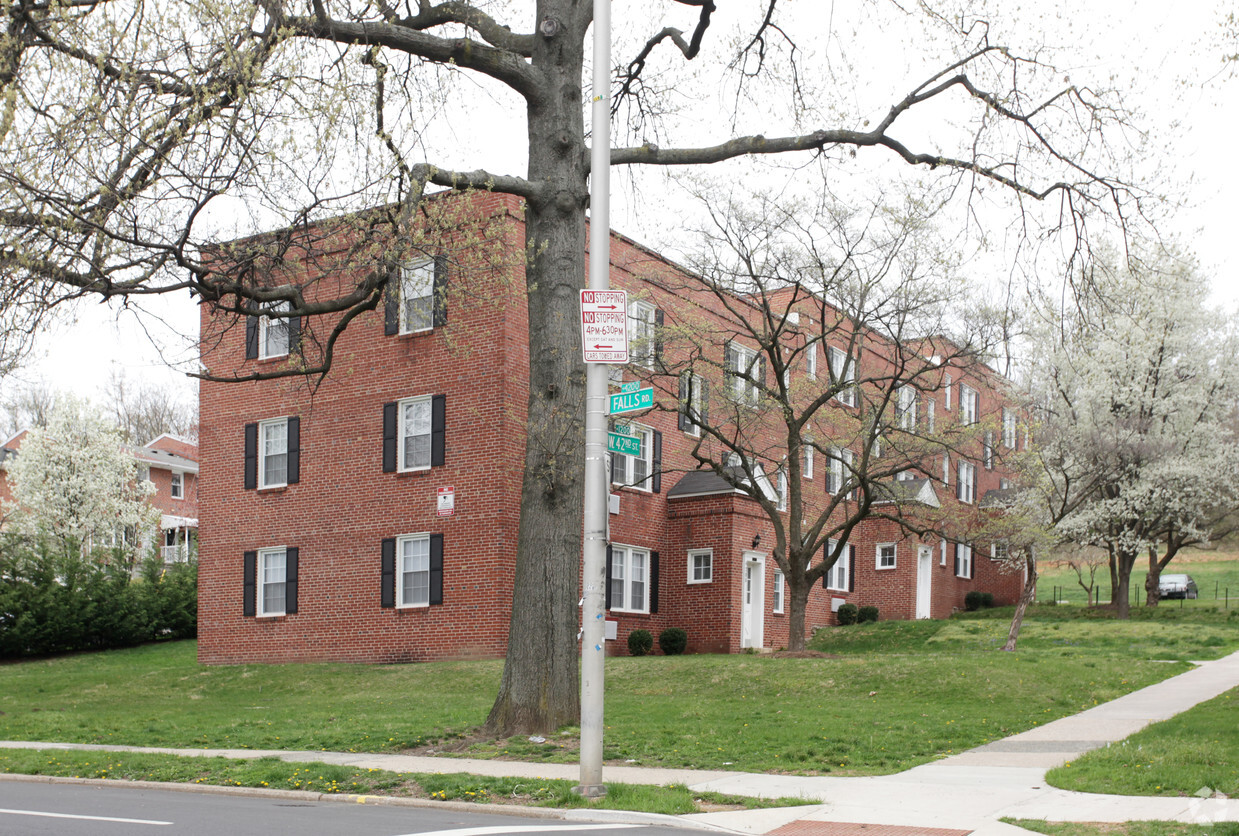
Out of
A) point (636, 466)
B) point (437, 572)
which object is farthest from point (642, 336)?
point (437, 572)

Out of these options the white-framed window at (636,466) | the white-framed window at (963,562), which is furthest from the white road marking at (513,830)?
the white-framed window at (963,562)

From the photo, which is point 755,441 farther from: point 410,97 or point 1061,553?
point 410,97

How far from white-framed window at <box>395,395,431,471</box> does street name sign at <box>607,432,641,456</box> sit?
53.4ft

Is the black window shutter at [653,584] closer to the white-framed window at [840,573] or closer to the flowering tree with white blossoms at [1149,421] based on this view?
the white-framed window at [840,573]

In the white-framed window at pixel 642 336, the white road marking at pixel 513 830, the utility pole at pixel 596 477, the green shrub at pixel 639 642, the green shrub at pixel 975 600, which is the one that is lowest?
the green shrub at pixel 975 600

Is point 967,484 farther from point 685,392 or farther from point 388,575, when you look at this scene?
point 388,575

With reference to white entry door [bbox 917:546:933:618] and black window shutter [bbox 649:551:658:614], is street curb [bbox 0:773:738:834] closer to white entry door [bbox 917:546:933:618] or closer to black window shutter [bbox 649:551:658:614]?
black window shutter [bbox 649:551:658:614]

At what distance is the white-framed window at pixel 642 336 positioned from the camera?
75.1 feet

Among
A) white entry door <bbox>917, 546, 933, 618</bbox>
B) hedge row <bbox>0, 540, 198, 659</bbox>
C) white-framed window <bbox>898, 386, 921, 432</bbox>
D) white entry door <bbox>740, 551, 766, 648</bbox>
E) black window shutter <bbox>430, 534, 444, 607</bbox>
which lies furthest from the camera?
white entry door <bbox>917, 546, 933, 618</bbox>

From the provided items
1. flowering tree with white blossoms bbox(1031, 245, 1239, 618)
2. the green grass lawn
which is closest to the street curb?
the green grass lawn

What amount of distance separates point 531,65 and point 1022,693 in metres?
11.5

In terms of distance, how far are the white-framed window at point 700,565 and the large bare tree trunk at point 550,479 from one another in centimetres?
1578

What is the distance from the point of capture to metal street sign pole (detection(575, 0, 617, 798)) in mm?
9672

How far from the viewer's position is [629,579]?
29.0 metres
